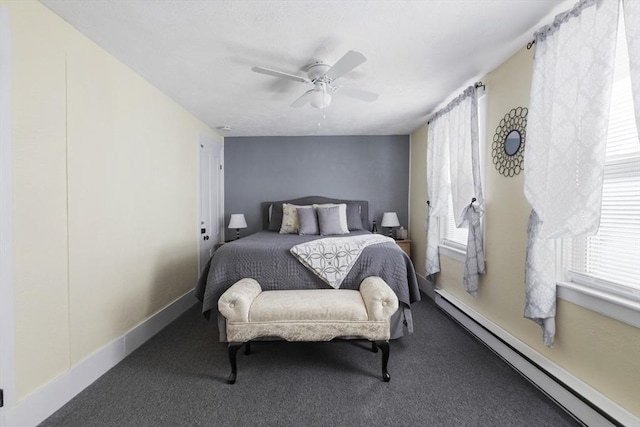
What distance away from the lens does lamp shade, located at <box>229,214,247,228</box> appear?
13.6 feet

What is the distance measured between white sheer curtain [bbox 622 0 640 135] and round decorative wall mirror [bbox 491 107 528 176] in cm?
73

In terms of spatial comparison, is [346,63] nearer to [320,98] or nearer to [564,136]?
[320,98]

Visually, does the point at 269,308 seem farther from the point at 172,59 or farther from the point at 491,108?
the point at 491,108

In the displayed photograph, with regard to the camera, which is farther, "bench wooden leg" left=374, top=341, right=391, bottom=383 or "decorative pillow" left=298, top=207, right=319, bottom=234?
"decorative pillow" left=298, top=207, right=319, bottom=234

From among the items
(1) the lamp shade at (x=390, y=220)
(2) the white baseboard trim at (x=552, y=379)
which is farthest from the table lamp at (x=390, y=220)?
(2) the white baseboard trim at (x=552, y=379)

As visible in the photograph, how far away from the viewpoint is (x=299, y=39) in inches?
71.2

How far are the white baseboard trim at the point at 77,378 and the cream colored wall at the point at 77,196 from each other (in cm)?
5

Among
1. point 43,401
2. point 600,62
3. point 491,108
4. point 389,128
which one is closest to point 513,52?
point 491,108

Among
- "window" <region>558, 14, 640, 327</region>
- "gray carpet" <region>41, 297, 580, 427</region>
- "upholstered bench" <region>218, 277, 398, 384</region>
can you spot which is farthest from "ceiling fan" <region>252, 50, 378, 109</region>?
"gray carpet" <region>41, 297, 580, 427</region>

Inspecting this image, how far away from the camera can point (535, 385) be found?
1747 mm

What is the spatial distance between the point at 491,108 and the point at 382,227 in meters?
2.45

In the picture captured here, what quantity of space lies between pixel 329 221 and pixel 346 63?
86.5 inches

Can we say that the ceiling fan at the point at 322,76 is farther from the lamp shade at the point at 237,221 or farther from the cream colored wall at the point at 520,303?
the lamp shade at the point at 237,221

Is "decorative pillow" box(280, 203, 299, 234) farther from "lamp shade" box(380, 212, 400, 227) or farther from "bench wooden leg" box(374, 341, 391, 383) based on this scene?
"bench wooden leg" box(374, 341, 391, 383)
